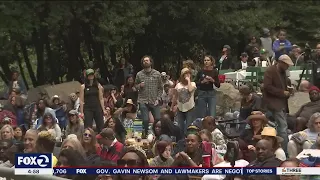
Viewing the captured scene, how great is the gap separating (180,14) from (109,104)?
8.29 metres

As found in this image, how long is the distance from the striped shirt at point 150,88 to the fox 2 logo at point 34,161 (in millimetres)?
6239

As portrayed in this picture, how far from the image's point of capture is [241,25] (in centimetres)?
2556

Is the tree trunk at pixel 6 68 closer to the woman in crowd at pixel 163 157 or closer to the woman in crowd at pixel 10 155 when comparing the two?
the woman in crowd at pixel 10 155

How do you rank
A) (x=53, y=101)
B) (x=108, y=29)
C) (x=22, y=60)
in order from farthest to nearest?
(x=22, y=60) < (x=108, y=29) < (x=53, y=101)

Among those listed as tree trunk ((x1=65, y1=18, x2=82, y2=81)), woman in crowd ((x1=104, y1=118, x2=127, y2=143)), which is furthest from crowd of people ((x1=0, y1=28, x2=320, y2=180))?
tree trunk ((x1=65, y1=18, x2=82, y2=81))

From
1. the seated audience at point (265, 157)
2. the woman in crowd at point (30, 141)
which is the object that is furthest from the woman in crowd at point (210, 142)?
the woman in crowd at point (30, 141)

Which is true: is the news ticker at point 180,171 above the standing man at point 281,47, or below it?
below

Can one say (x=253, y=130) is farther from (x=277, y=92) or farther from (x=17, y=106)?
(x=17, y=106)

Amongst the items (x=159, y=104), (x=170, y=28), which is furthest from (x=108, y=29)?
(x=159, y=104)

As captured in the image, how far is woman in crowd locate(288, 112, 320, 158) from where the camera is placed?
33.8 ft

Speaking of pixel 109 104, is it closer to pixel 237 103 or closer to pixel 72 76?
pixel 237 103

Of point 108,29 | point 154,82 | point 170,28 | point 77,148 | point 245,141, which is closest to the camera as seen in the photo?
point 77,148

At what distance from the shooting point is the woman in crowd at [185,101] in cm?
1372

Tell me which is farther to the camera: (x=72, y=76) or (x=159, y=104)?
(x=72, y=76)
